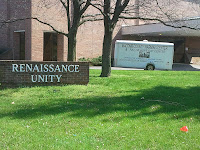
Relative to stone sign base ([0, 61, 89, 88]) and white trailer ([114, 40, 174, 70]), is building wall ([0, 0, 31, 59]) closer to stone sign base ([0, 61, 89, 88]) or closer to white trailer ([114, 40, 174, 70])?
white trailer ([114, 40, 174, 70])

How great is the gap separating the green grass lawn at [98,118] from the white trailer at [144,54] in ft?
48.4

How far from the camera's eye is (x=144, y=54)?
24.1 metres

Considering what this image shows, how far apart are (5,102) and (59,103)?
1625 mm

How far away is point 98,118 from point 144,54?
18836mm

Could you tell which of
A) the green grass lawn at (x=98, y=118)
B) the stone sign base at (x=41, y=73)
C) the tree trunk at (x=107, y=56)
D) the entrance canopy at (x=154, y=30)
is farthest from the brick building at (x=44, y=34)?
the green grass lawn at (x=98, y=118)

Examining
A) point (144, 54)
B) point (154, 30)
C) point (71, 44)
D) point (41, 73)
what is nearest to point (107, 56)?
point (71, 44)

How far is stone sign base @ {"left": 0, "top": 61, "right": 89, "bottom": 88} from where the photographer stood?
9.90 metres

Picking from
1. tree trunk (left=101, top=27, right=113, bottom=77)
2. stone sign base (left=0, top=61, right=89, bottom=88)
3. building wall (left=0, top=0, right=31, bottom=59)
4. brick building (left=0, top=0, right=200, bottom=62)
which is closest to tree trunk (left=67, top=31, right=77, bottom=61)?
tree trunk (left=101, top=27, right=113, bottom=77)

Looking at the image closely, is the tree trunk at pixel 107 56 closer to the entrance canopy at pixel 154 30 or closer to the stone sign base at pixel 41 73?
the stone sign base at pixel 41 73

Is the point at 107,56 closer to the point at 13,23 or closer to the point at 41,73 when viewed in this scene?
the point at 41,73

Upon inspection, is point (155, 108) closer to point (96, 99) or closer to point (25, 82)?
point (96, 99)

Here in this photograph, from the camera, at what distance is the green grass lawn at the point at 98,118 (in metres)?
4.50

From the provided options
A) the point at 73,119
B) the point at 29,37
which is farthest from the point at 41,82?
the point at 29,37

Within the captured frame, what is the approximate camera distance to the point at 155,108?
6777 mm
